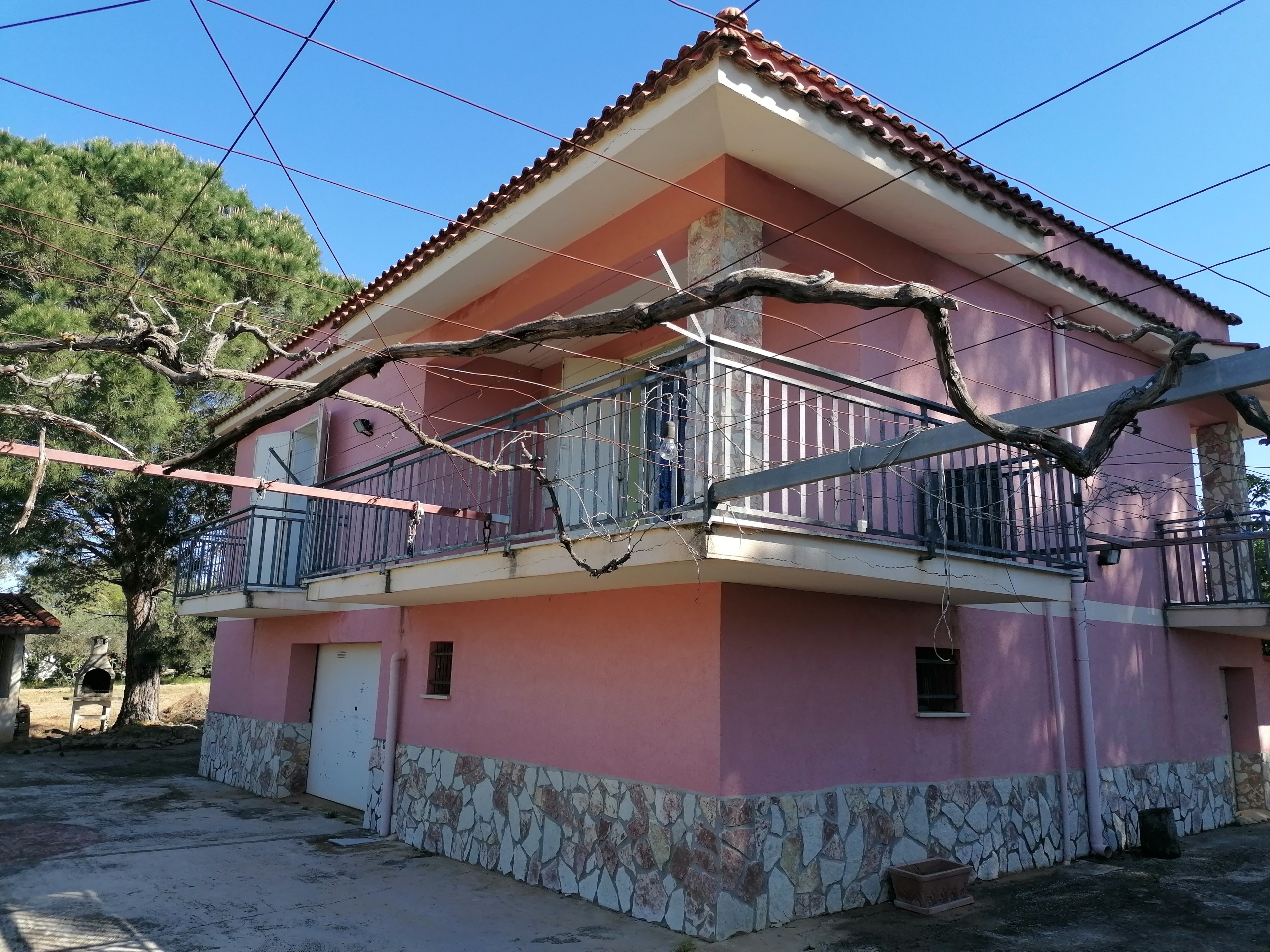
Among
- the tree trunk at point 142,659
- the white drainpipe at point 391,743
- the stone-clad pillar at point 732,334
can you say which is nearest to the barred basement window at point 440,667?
the white drainpipe at point 391,743

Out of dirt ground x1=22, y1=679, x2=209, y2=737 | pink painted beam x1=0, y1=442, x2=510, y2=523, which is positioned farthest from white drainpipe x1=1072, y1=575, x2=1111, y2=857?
dirt ground x1=22, y1=679, x2=209, y2=737

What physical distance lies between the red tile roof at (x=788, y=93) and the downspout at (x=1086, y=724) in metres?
1.80

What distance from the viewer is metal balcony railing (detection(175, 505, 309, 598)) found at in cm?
1245

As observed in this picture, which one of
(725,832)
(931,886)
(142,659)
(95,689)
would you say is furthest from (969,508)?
(95,689)

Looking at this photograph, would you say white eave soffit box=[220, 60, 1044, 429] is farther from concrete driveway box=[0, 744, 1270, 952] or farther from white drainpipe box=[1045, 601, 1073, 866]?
concrete driveway box=[0, 744, 1270, 952]

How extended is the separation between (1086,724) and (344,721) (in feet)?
30.2

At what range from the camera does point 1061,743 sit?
9.19 meters

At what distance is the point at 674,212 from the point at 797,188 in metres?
1.09

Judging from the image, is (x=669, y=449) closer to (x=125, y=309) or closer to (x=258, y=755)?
(x=258, y=755)

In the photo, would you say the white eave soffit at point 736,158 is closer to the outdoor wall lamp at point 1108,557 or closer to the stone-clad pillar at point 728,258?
the stone-clad pillar at point 728,258

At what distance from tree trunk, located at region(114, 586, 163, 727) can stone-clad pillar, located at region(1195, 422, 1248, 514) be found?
65.5 ft

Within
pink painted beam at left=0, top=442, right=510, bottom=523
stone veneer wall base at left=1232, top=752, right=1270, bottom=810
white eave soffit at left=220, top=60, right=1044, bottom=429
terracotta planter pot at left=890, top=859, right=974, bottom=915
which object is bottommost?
terracotta planter pot at left=890, top=859, right=974, bottom=915

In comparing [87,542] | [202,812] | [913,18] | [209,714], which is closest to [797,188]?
[913,18]

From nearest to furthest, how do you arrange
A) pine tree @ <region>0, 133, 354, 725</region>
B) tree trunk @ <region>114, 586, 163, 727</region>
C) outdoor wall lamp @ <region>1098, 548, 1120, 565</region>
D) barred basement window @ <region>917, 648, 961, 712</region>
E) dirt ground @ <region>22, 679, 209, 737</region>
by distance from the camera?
barred basement window @ <region>917, 648, 961, 712</region>, outdoor wall lamp @ <region>1098, 548, 1120, 565</region>, pine tree @ <region>0, 133, 354, 725</region>, tree trunk @ <region>114, 586, 163, 727</region>, dirt ground @ <region>22, 679, 209, 737</region>
